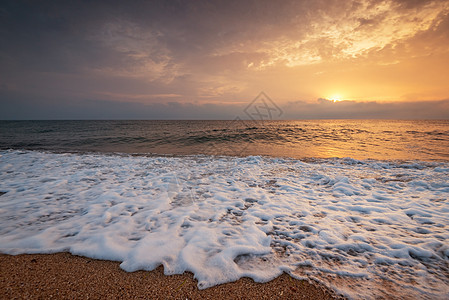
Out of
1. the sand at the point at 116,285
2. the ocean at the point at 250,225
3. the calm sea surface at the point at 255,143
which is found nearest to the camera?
the sand at the point at 116,285

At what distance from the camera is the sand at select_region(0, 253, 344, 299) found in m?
1.94

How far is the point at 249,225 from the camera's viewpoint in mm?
3383

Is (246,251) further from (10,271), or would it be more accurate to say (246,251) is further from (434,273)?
(10,271)

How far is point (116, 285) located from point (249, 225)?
2149 millimetres

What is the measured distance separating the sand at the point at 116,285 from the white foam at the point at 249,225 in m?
0.12

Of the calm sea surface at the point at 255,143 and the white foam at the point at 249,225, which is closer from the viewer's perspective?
the white foam at the point at 249,225

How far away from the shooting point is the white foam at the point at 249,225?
2.31 meters

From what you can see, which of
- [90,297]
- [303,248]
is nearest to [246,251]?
[303,248]

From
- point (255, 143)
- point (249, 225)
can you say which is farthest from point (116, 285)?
point (255, 143)

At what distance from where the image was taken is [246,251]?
2.62 meters

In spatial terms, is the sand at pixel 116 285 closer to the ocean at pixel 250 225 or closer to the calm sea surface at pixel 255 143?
the ocean at pixel 250 225

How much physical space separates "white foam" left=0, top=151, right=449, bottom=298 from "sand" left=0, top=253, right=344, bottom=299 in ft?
0.40

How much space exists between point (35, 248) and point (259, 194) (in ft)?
14.4

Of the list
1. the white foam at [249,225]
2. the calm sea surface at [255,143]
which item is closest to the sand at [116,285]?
the white foam at [249,225]
